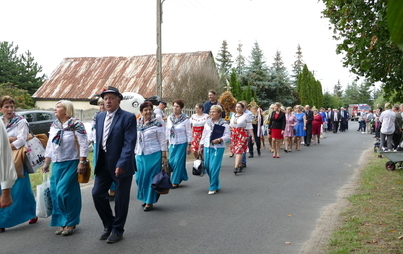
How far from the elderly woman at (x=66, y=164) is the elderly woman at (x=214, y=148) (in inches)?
133

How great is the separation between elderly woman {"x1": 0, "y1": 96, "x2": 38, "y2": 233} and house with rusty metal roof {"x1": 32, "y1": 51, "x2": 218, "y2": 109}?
→ 1107 inches

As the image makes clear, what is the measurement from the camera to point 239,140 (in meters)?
10.9

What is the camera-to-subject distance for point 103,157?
5367 millimetres

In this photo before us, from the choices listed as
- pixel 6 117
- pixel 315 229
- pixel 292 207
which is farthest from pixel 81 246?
pixel 292 207

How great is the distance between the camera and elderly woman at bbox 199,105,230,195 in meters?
8.61

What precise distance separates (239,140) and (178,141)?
2437 mm

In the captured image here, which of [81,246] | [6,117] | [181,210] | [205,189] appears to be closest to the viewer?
[81,246]

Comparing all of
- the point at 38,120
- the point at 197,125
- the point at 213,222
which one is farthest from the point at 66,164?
the point at 38,120

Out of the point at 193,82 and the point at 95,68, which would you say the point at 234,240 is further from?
the point at 95,68

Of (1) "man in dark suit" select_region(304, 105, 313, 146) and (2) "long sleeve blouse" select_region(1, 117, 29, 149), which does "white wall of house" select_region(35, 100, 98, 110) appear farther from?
(2) "long sleeve blouse" select_region(1, 117, 29, 149)

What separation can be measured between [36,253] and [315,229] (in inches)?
146

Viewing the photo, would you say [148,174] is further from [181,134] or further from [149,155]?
[181,134]

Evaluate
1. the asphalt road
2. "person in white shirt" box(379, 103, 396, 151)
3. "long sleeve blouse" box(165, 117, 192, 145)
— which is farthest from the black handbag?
"person in white shirt" box(379, 103, 396, 151)

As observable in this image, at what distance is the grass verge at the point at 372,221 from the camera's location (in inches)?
197
